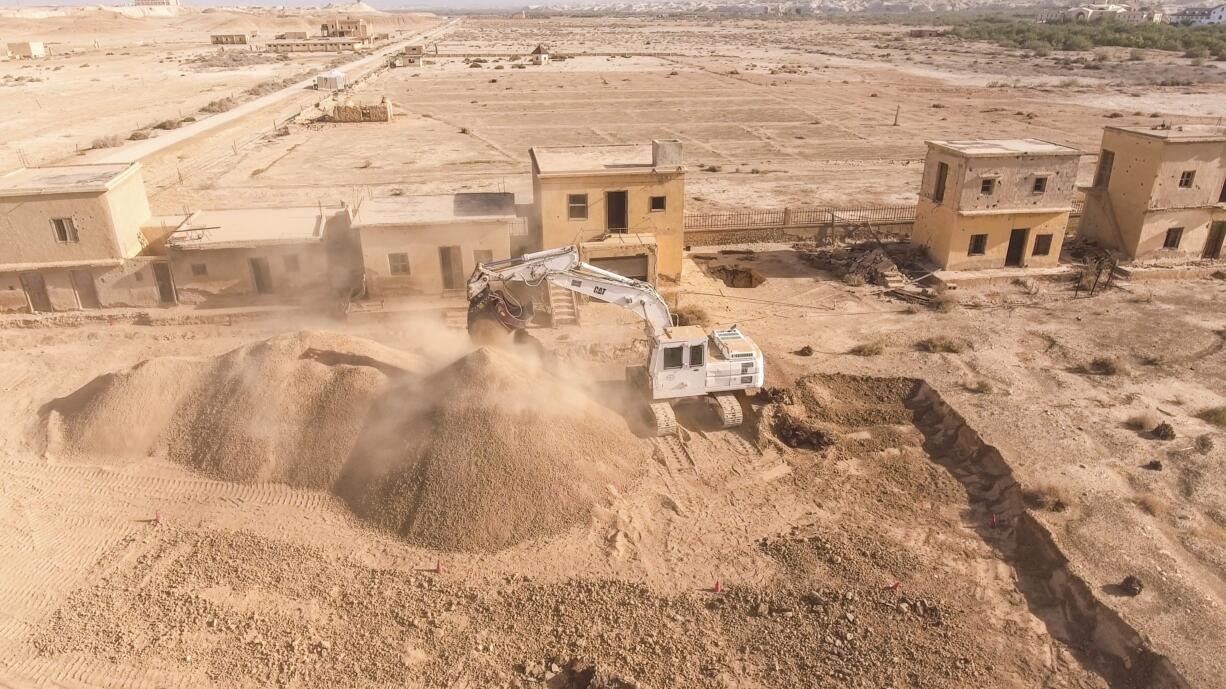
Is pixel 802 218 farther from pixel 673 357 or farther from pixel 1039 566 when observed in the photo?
pixel 1039 566

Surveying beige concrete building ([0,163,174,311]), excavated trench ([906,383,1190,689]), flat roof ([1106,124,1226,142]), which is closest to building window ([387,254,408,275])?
beige concrete building ([0,163,174,311])

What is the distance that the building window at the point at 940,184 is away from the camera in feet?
94.6

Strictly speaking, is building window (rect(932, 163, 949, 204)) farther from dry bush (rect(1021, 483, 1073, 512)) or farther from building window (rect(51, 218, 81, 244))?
building window (rect(51, 218, 81, 244))

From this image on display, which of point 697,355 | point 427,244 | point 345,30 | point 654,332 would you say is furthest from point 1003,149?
point 345,30

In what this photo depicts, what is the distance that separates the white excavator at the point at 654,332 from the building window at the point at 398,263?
24.0 feet

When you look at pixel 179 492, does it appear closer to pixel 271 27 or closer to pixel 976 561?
pixel 976 561

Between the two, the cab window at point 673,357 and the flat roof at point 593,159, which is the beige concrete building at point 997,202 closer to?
the flat roof at point 593,159

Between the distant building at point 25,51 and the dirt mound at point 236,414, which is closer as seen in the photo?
the dirt mound at point 236,414

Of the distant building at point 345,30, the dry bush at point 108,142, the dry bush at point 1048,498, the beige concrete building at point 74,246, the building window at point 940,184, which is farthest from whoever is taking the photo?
the distant building at point 345,30

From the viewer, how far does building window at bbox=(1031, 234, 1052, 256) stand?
2896cm

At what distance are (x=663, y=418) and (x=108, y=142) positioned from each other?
Result: 46.1 m

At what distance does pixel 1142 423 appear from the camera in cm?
1867

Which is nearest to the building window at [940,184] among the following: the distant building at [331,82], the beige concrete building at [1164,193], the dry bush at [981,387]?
the beige concrete building at [1164,193]

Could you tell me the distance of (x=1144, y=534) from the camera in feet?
49.0
